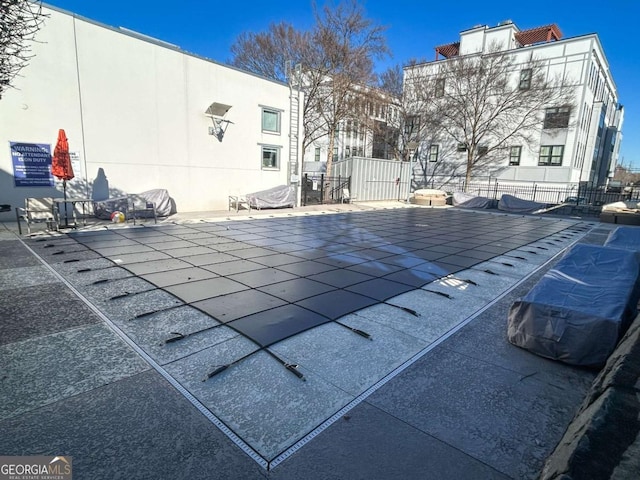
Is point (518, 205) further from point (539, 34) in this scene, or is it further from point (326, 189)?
point (539, 34)

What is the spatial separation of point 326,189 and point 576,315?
16.9 m

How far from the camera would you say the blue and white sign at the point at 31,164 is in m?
9.80

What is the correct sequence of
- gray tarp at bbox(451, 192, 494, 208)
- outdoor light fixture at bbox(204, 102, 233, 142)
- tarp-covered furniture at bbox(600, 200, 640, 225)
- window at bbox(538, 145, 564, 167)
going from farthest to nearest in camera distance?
window at bbox(538, 145, 564, 167) < gray tarp at bbox(451, 192, 494, 208) < tarp-covered furniture at bbox(600, 200, 640, 225) < outdoor light fixture at bbox(204, 102, 233, 142)

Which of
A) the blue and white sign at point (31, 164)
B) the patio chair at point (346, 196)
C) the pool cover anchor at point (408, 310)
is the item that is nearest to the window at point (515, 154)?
the patio chair at point (346, 196)

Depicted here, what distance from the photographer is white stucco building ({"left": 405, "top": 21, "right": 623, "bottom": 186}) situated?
80.9ft

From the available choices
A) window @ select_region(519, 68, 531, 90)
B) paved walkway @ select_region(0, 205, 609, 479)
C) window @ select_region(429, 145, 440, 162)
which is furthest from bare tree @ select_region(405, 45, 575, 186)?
paved walkway @ select_region(0, 205, 609, 479)

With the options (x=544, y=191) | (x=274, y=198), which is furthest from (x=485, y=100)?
(x=274, y=198)

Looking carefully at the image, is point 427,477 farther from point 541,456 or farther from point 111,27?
point 111,27

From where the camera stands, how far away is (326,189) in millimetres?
19312

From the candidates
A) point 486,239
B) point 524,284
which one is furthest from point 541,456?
point 486,239

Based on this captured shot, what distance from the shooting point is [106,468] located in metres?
1.82

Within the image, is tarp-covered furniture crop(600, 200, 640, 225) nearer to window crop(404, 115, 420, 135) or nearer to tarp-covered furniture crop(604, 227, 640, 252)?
tarp-covered furniture crop(604, 227, 640, 252)

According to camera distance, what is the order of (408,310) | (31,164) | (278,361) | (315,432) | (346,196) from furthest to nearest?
(346,196) < (31,164) < (408,310) < (278,361) < (315,432)

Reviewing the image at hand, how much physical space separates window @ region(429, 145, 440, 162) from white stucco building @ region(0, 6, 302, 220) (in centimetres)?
1919
